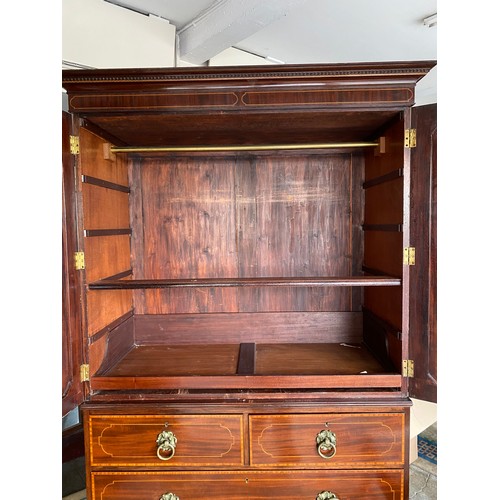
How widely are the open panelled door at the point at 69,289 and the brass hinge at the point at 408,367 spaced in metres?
1.27

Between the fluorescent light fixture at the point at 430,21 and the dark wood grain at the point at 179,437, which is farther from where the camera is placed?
the fluorescent light fixture at the point at 430,21

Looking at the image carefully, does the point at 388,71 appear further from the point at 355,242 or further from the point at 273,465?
the point at 273,465

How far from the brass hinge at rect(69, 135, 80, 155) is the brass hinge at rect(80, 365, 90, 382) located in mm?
823

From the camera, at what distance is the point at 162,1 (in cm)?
186

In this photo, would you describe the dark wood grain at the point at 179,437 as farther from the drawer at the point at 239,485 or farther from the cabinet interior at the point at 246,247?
the cabinet interior at the point at 246,247

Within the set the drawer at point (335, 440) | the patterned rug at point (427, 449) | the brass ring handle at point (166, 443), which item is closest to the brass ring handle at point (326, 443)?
the drawer at point (335, 440)

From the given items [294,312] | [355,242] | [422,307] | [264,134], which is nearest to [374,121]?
[264,134]

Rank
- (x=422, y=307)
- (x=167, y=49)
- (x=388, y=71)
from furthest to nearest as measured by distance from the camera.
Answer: (x=167, y=49), (x=422, y=307), (x=388, y=71)

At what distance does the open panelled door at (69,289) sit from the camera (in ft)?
4.09

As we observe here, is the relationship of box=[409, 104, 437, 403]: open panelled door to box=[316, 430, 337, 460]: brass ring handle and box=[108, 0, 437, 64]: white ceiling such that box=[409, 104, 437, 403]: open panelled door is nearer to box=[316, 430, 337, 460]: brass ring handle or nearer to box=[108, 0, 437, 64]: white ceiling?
box=[316, 430, 337, 460]: brass ring handle

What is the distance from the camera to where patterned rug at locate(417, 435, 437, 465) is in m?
2.44

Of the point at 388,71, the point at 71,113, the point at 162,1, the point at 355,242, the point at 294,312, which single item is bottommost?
the point at 294,312

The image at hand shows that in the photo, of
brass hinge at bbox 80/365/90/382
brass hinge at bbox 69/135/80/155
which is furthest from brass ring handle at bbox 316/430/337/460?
brass hinge at bbox 69/135/80/155
